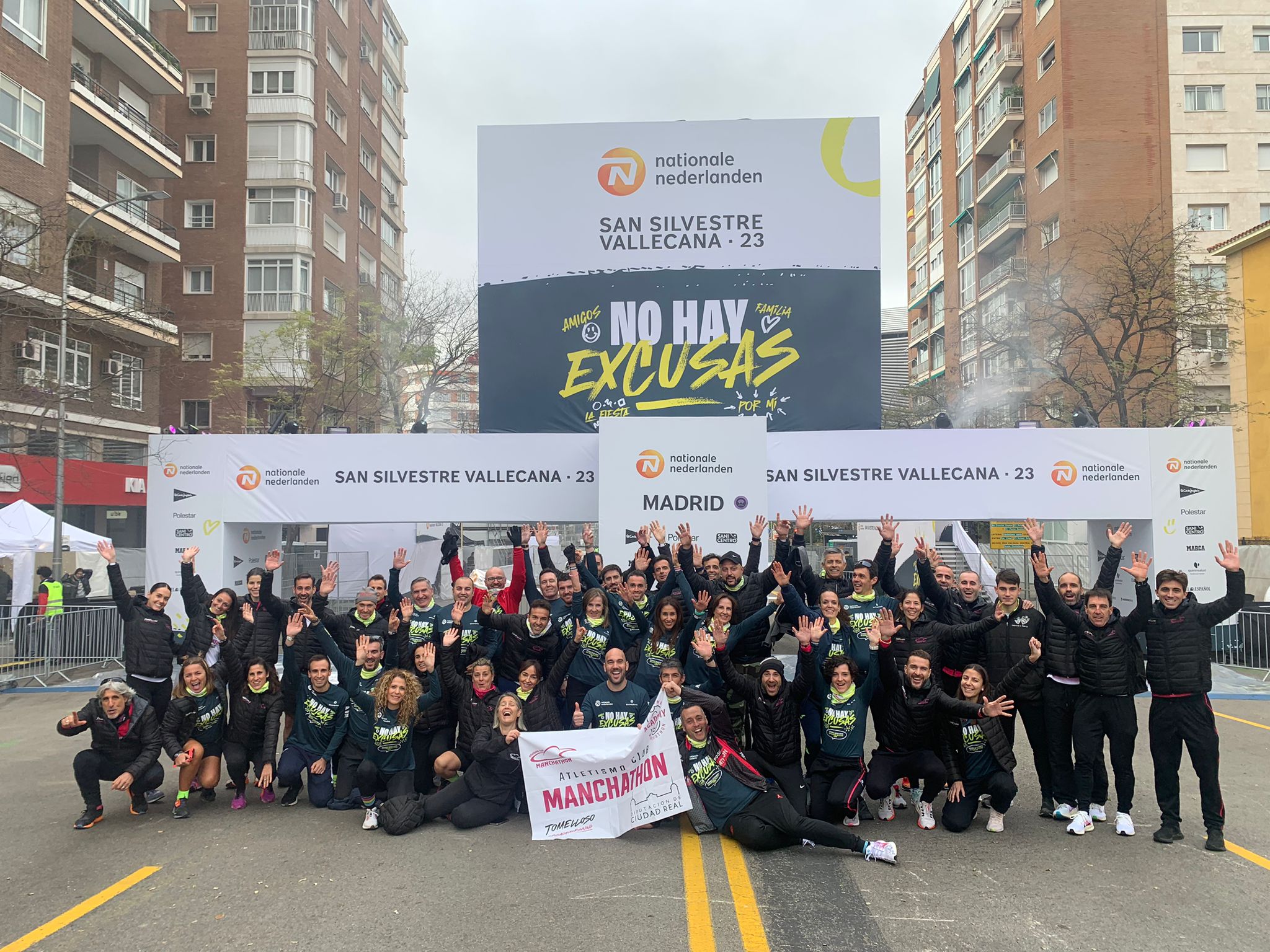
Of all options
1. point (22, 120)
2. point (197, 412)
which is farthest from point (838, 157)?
point (197, 412)

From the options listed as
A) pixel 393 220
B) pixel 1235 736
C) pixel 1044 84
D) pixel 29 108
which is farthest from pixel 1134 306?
pixel 393 220

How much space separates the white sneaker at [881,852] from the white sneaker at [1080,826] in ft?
4.84

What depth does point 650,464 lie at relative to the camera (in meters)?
12.3

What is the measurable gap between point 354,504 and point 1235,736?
432 inches

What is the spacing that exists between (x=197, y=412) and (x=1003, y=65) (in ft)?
134

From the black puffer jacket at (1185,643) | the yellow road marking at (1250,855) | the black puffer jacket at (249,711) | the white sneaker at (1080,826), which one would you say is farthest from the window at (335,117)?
the yellow road marking at (1250,855)

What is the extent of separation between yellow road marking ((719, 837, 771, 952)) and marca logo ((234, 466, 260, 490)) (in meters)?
9.07

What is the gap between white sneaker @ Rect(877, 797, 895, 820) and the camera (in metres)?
7.09

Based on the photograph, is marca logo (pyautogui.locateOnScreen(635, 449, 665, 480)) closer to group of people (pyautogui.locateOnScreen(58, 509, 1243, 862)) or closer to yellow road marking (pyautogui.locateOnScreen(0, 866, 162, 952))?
group of people (pyautogui.locateOnScreen(58, 509, 1243, 862))

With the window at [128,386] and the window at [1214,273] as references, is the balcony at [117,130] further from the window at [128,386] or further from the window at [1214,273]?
the window at [1214,273]

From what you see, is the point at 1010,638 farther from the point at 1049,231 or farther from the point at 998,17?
the point at 998,17

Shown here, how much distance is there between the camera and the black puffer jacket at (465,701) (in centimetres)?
725

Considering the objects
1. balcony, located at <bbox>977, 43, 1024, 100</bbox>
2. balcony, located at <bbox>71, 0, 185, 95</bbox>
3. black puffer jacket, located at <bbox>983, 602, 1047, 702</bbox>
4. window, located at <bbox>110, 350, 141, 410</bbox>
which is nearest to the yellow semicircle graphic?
black puffer jacket, located at <bbox>983, 602, 1047, 702</bbox>

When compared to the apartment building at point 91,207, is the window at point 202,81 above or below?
above
